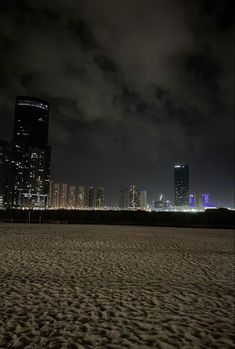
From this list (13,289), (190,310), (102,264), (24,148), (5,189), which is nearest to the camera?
(190,310)

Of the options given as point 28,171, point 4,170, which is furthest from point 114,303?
point 28,171

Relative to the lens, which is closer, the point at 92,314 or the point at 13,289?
the point at 92,314

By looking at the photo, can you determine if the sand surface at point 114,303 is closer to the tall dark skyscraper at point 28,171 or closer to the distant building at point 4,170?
the distant building at point 4,170

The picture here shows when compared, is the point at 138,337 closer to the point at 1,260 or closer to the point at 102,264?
the point at 102,264

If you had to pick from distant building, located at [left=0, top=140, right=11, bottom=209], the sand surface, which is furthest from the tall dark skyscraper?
the sand surface

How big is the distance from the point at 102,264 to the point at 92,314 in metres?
4.41

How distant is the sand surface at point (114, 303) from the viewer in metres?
4.39

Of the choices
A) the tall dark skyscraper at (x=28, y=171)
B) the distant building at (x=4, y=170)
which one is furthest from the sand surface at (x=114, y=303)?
the tall dark skyscraper at (x=28, y=171)

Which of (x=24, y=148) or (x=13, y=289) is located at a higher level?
(x=24, y=148)

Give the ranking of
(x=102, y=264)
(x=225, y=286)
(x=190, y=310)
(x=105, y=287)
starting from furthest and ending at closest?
(x=102, y=264), (x=225, y=286), (x=105, y=287), (x=190, y=310)

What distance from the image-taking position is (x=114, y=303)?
19.1ft

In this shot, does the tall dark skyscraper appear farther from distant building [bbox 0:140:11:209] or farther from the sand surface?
the sand surface

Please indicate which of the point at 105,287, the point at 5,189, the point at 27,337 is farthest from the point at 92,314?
the point at 5,189

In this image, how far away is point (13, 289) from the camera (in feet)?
21.4
